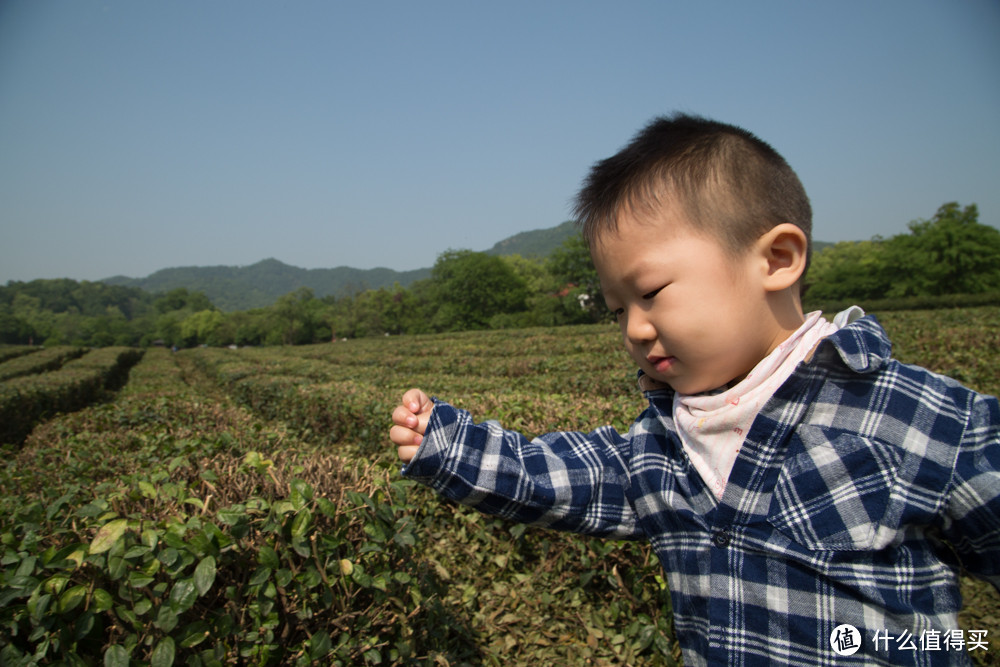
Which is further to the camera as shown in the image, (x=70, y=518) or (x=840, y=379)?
(x=70, y=518)

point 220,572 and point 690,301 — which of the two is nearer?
Answer: point 690,301

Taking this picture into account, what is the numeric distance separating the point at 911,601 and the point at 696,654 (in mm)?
466

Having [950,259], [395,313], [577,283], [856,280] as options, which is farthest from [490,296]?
[950,259]

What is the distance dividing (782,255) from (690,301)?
267 millimetres

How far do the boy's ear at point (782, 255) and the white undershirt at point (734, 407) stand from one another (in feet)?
0.40

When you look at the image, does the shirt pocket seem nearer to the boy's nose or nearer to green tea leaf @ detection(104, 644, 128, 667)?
the boy's nose

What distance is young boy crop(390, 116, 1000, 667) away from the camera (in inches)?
37.3

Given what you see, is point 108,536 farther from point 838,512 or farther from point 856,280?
point 856,280

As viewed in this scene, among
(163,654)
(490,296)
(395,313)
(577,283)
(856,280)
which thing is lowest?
(856,280)

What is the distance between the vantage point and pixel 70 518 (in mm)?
1575

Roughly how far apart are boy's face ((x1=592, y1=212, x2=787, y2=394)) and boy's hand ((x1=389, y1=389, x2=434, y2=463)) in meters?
0.52

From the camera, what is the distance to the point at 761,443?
1.04 metres

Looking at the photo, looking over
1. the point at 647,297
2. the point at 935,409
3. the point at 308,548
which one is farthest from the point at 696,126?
the point at 308,548

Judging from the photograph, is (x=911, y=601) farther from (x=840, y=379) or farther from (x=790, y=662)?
(x=840, y=379)
